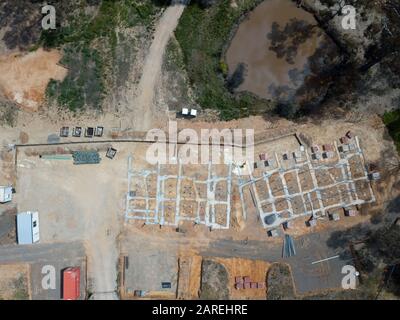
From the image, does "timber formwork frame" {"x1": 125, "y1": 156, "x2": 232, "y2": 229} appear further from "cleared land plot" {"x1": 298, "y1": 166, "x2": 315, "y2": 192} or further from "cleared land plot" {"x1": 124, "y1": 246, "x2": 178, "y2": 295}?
"cleared land plot" {"x1": 298, "y1": 166, "x2": 315, "y2": 192}

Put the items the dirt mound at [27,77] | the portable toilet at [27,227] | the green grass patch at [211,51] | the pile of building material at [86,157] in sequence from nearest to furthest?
1. the portable toilet at [27,227]
2. the pile of building material at [86,157]
3. the dirt mound at [27,77]
4. the green grass patch at [211,51]

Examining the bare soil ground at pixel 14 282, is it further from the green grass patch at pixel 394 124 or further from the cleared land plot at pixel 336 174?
the green grass patch at pixel 394 124

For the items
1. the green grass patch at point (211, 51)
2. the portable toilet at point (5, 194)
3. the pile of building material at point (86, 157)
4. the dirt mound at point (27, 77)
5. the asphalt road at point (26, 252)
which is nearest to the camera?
the portable toilet at point (5, 194)

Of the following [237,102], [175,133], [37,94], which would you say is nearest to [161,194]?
[175,133]

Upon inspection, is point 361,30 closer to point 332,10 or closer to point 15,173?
point 332,10

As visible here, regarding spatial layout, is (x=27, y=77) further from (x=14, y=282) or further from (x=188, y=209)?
(x=188, y=209)

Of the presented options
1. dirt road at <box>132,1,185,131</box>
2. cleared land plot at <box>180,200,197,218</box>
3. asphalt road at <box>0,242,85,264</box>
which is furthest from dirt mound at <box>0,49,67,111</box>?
cleared land plot at <box>180,200,197,218</box>

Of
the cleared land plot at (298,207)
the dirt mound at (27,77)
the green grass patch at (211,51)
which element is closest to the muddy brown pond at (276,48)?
the green grass patch at (211,51)
